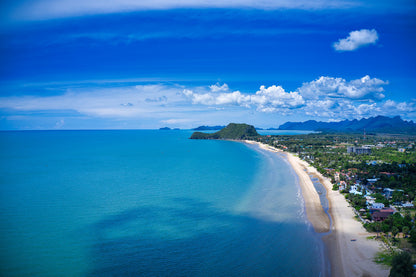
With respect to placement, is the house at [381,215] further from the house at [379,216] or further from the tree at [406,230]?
the tree at [406,230]

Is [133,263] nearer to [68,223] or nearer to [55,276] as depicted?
[55,276]

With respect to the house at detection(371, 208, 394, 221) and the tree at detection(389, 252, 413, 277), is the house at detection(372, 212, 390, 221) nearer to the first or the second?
the house at detection(371, 208, 394, 221)

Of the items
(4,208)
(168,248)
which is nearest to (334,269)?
(168,248)

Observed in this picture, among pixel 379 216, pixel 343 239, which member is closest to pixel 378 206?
pixel 379 216

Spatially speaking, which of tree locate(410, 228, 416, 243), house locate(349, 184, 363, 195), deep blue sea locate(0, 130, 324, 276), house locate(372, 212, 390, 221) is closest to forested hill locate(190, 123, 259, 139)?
house locate(349, 184, 363, 195)

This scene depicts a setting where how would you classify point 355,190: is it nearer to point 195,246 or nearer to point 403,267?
point 403,267

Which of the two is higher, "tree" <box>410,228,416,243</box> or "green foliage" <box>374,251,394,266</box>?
"tree" <box>410,228,416,243</box>

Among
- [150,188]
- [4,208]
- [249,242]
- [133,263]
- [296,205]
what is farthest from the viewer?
[150,188]
